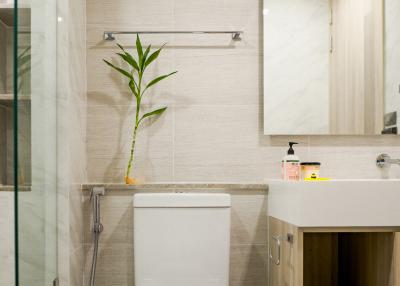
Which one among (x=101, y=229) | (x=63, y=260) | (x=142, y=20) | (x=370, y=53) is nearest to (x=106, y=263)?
(x=101, y=229)

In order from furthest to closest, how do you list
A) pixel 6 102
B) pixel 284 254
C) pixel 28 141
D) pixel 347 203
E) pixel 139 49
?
pixel 139 49 → pixel 284 254 → pixel 347 203 → pixel 6 102 → pixel 28 141

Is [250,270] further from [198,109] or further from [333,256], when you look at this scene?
[198,109]

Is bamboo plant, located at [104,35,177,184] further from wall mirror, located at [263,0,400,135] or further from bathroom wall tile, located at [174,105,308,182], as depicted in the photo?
wall mirror, located at [263,0,400,135]

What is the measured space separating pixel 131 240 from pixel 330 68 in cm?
118

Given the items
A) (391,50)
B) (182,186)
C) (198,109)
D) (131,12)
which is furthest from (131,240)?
(391,50)

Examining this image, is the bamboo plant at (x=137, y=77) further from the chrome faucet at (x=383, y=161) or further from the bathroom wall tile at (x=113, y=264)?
the chrome faucet at (x=383, y=161)

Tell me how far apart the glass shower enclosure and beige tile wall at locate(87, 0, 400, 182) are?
47 cm

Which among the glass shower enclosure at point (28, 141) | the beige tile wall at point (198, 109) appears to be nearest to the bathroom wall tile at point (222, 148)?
the beige tile wall at point (198, 109)

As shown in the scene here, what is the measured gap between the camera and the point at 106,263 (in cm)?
211

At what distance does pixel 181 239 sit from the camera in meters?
1.88

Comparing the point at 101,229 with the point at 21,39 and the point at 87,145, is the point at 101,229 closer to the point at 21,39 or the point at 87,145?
the point at 87,145

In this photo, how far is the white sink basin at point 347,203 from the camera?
5.34 ft

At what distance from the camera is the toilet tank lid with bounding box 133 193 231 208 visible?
1.89 metres

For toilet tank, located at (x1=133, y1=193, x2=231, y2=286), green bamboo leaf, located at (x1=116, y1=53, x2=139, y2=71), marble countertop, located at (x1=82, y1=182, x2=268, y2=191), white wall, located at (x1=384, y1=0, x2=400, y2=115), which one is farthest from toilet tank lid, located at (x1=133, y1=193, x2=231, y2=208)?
white wall, located at (x1=384, y1=0, x2=400, y2=115)
